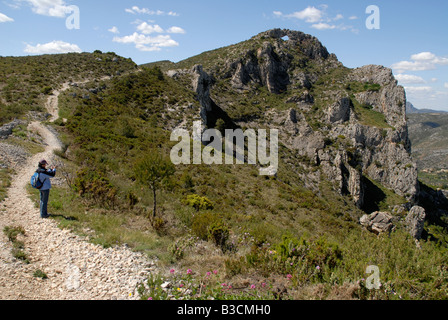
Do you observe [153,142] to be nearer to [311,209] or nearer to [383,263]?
[311,209]

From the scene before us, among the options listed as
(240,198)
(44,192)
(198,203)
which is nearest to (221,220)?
(44,192)

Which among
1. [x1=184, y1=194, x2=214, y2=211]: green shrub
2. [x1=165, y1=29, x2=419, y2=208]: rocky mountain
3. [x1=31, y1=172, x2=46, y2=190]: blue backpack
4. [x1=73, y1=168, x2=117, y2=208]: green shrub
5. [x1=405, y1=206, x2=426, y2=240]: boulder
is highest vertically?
[x1=165, y1=29, x2=419, y2=208]: rocky mountain

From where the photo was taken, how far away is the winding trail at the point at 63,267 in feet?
14.9

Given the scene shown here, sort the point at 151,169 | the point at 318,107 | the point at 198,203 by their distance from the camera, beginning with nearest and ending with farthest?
the point at 151,169
the point at 198,203
the point at 318,107

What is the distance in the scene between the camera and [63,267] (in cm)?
540

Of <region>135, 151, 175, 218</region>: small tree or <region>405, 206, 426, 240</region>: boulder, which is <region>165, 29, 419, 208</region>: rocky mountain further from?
<region>135, 151, 175, 218</region>: small tree

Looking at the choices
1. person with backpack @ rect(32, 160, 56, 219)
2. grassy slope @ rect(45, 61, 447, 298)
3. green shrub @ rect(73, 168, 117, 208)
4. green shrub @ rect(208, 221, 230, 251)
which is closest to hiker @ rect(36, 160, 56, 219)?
person with backpack @ rect(32, 160, 56, 219)

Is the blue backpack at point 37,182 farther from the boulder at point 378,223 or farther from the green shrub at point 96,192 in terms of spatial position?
the boulder at point 378,223

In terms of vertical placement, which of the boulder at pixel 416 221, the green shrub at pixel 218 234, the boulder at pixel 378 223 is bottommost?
the boulder at pixel 416 221

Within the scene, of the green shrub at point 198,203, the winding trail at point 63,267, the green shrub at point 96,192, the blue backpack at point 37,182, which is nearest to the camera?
the winding trail at point 63,267

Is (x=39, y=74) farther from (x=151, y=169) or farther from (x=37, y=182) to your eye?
(x=37, y=182)

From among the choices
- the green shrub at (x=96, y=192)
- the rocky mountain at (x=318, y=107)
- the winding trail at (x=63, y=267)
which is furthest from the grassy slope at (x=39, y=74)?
the winding trail at (x=63, y=267)

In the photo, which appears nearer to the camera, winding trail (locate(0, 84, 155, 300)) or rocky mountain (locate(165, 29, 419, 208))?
winding trail (locate(0, 84, 155, 300))

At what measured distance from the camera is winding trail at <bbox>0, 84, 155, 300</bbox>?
4531 mm
